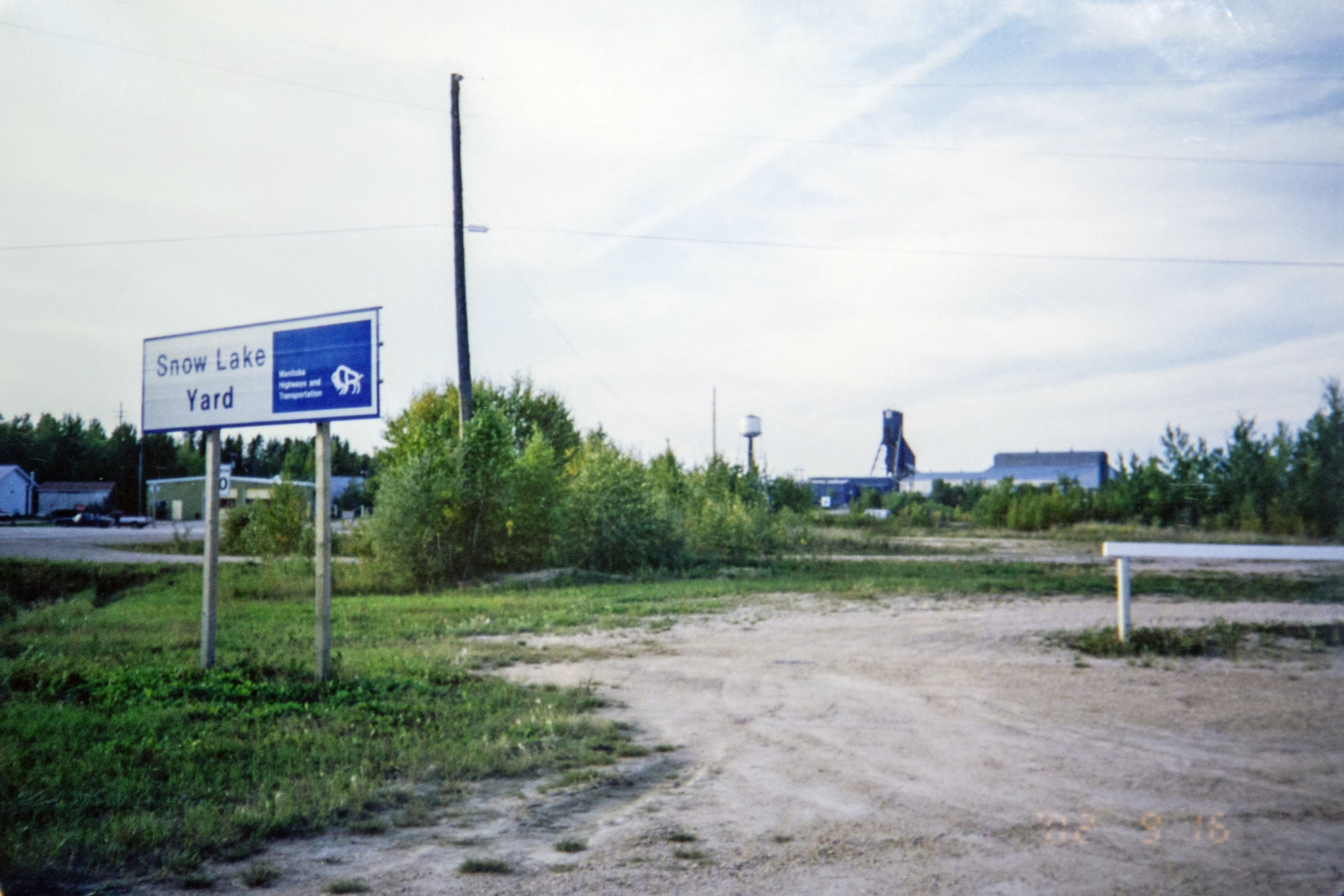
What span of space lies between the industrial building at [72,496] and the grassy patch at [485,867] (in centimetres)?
451

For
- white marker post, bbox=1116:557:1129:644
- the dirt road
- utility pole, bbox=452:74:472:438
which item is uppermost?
utility pole, bbox=452:74:472:438

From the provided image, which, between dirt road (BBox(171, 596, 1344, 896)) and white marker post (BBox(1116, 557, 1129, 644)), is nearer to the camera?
dirt road (BBox(171, 596, 1344, 896))

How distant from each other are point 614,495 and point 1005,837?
1537 cm

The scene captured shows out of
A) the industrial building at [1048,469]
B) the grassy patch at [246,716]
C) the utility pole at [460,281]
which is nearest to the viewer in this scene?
the grassy patch at [246,716]

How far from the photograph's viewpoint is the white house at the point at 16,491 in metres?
5.41

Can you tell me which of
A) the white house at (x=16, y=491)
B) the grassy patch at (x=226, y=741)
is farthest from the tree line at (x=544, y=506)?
the white house at (x=16, y=491)

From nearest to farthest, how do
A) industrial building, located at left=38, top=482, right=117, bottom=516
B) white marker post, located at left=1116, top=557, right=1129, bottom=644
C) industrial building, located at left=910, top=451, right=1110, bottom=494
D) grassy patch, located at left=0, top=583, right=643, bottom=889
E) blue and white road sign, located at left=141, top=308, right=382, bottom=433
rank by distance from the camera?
grassy patch, located at left=0, top=583, right=643, bottom=889, industrial building, located at left=910, top=451, right=1110, bottom=494, industrial building, located at left=38, top=482, right=117, bottom=516, blue and white road sign, located at left=141, top=308, right=382, bottom=433, white marker post, located at left=1116, top=557, right=1129, bottom=644

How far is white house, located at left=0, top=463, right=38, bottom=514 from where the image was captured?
5.41 m

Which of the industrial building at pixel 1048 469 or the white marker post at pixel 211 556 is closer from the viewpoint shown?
the industrial building at pixel 1048 469

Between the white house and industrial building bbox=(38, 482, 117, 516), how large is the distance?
63mm

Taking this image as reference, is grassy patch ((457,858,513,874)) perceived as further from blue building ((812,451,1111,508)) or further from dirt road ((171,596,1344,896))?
blue building ((812,451,1111,508))

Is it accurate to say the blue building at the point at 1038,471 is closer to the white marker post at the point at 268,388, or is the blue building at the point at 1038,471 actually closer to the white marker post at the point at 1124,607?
the white marker post at the point at 1124,607

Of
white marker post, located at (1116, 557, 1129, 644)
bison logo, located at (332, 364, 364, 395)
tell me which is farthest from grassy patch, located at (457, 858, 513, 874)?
white marker post, located at (1116, 557, 1129, 644)

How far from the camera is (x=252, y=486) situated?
14.9 meters
